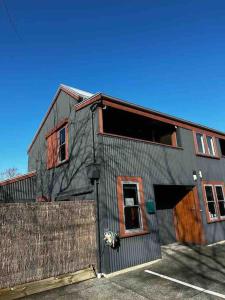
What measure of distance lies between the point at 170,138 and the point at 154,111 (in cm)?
247

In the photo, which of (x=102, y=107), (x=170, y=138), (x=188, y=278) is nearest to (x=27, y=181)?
(x=102, y=107)

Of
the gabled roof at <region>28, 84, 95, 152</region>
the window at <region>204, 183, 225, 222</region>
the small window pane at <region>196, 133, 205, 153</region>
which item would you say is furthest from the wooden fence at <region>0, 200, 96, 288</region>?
the small window pane at <region>196, 133, 205, 153</region>

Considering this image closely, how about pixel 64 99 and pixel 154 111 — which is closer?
pixel 154 111

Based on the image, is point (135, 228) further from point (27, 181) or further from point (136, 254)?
point (27, 181)

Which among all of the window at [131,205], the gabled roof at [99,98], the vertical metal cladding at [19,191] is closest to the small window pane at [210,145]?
the gabled roof at [99,98]

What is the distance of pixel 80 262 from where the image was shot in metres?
7.46

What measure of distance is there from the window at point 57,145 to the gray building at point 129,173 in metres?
0.05

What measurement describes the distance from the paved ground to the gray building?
741mm

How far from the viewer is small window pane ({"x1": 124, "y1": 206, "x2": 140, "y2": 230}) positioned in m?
8.46

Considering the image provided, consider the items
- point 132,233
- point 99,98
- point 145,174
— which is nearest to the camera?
point 132,233

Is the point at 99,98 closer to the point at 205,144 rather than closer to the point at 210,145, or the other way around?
the point at 205,144

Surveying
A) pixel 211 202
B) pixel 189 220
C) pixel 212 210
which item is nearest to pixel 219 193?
pixel 211 202

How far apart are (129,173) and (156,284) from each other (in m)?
3.72

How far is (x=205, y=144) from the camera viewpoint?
44.2ft
